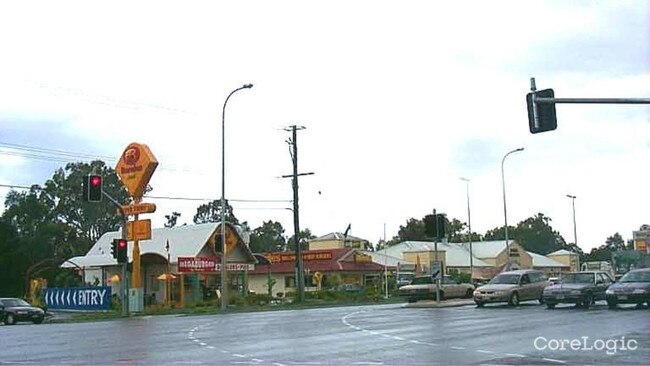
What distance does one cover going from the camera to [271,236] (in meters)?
139

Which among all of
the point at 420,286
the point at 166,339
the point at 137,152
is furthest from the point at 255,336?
the point at 137,152

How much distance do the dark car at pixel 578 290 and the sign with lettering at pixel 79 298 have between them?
2689cm

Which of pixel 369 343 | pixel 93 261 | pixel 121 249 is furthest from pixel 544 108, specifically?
pixel 93 261

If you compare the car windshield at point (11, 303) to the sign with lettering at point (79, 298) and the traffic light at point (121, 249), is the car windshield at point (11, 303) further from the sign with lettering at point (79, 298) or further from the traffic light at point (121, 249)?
the sign with lettering at point (79, 298)

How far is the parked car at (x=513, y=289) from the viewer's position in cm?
3462

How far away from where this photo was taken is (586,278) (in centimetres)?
3325

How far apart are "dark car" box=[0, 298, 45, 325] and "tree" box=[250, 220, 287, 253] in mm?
93150

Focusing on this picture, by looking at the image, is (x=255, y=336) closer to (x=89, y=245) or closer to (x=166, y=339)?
(x=166, y=339)

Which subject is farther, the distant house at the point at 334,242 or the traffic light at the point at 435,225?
the distant house at the point at 334,242

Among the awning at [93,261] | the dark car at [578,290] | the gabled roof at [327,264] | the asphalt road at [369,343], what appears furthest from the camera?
the gabled roof at [327,264]

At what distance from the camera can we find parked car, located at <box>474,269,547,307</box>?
34625 millimetres

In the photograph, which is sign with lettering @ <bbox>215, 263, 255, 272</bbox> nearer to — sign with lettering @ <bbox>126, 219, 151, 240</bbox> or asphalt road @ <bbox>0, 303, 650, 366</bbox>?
sign with lettering @ <bbox>126, 219, 151, 240</bbox>

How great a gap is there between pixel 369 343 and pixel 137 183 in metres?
29.2

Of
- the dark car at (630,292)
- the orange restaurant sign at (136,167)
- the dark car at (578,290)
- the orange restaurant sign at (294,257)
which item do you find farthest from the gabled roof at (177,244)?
the dark car at (630,292)
